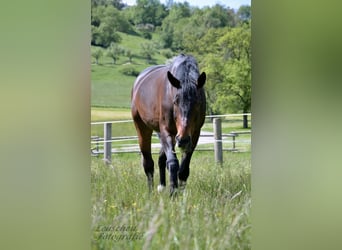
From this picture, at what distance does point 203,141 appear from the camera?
1.84 metres

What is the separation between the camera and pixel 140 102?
185cm

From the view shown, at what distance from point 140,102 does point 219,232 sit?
0.64m

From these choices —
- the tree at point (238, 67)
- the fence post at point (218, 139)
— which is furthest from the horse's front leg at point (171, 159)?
the tree at point (238, 67)

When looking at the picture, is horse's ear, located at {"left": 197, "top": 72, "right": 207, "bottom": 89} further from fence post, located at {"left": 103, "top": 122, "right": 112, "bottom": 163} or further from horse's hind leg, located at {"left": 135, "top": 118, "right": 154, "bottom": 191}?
fence post, located at {"left": 103, "top": 122, "right": 112, "bottom": 163}

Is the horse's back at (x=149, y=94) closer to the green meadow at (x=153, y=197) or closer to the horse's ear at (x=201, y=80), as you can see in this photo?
the green meadow at (x=153, y=197)

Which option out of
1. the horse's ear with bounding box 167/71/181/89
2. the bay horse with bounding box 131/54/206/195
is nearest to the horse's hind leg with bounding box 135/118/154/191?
the bay horse with bounding box 131/54/206/195

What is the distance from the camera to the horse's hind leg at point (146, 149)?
6.03ft

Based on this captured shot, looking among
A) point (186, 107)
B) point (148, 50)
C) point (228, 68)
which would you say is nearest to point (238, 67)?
point (228, 68)

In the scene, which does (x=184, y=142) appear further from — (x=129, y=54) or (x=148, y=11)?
(x=148, y=11)

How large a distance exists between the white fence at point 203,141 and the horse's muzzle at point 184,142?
0.04 metres

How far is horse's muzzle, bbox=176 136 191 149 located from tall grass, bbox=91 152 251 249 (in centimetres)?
6

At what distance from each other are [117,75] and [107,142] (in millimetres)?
284

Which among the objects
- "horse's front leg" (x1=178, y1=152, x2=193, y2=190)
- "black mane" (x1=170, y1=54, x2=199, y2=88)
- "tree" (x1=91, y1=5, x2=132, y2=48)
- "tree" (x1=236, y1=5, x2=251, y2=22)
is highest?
"tree" (x1=236, y1=5, x2=251, y2=22)

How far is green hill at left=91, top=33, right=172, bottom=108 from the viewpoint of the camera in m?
1.78
